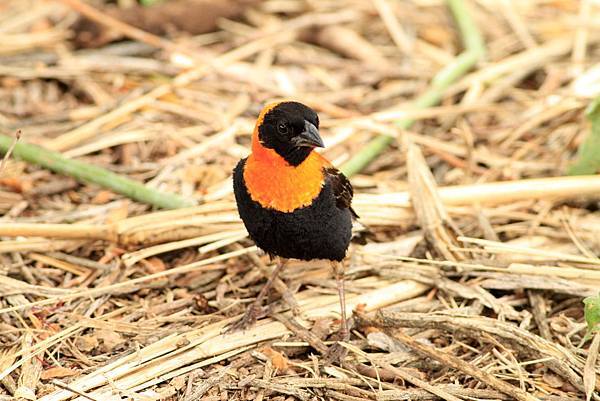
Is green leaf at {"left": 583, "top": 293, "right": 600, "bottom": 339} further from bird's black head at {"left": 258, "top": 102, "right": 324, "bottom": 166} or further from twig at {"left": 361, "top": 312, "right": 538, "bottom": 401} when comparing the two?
bird's black head at {"left": 258, "top": 102, "right": 324, "bottom": 166}

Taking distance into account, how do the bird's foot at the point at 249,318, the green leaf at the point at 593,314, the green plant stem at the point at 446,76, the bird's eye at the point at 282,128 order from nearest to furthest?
1. the green leaf at the point at 593,314
2. the bird's eye at the point at 282,128
3. the bird's foot at the point at 249,318
4. the green plant stem at the point at 446,76

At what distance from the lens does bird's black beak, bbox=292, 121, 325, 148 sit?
3854 millimetres

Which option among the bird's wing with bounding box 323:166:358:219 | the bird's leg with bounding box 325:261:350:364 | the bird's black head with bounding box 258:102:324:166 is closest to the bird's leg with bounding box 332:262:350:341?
the bird's leg with bounding box 325:261:350:364

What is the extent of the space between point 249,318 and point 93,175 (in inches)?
57.1

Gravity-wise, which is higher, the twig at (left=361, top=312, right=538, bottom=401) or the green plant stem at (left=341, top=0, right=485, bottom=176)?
the green plant stem at (left=341, top=0, right=485, bottom=176)

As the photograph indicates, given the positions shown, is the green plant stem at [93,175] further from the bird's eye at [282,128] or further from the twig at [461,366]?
the twig at [461,366]

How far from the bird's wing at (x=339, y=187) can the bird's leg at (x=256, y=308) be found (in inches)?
21.1

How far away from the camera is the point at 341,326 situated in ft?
14.2

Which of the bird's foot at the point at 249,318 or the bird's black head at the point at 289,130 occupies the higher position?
the bird's black head at the point at 289,130

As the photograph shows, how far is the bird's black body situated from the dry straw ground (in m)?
0.47

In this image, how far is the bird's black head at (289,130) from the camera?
12.7ft

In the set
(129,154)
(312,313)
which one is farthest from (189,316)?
(129,154)

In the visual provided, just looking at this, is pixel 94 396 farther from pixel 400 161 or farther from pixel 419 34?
pixel 419 34

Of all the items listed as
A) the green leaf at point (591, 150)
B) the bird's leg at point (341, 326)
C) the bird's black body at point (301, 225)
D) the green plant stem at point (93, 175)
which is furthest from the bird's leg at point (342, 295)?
the green leaf at point (591, 150)
